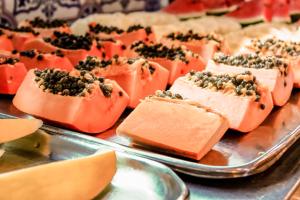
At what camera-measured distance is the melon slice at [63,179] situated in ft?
3.44

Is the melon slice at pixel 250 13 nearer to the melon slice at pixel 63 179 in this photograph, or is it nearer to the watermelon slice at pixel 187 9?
the watermelon slice at pixel 187 9

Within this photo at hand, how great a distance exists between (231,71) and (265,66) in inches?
5.2

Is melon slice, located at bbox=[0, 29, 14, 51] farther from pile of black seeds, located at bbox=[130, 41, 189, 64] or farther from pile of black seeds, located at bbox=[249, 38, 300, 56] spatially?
pile of black seeds, located at bbox=[249, 38, 300, 56]

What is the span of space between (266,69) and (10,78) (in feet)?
3.27

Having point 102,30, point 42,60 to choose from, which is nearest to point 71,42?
point 42,60

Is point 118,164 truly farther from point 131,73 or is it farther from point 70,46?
point 70,46

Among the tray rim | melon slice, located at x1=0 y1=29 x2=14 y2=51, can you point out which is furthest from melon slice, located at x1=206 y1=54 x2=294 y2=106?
melon slice, located at x1=0 y1=29 x2=14 y2=51

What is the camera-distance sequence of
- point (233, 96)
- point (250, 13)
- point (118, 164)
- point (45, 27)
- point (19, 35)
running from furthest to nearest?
point (250, 13) < point (45, 27) < point (19, 35) < point (233, 96) < point (118, 164)

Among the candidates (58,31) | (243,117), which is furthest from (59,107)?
(58,31)

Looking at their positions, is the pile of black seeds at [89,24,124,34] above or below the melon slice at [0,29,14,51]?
above

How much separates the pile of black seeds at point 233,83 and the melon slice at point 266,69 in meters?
0.17

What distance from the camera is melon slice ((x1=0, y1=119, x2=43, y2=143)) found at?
135 cm

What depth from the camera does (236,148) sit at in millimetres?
1546

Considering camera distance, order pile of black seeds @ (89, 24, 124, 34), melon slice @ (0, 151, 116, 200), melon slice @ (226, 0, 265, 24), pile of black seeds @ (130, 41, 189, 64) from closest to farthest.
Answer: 1. melon slice @ (0, 151, 116, 200)
2. pile of black seeds @ (130, 41, 189, 64)
3. pile of black seeds @ (89, 24, 124, 34)
4. melon slice @ (226, 0, 265, 24)
